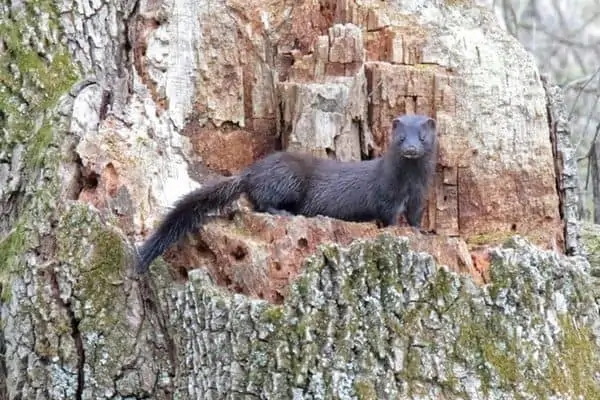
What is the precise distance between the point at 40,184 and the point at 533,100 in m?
2.37

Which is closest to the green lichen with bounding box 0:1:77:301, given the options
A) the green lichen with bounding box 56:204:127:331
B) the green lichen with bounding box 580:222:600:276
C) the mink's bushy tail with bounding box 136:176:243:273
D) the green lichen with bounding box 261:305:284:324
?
the green lichen with bounding box 56:204:127:331

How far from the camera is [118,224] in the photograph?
15.4 ft

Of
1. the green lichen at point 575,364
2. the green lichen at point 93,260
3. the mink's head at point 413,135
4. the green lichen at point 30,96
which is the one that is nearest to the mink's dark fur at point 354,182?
the mink's head at point 413,135

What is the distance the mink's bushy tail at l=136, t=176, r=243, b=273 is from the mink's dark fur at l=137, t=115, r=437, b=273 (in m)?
0.10

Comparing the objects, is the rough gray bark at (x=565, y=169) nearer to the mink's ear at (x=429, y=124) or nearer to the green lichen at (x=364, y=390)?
the mink's ear at (x=429, y=124)

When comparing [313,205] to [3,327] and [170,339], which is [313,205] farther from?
[3,327]

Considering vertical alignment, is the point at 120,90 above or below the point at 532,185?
above

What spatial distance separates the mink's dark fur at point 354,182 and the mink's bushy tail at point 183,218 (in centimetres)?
10

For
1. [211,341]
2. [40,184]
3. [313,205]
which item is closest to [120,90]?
[40,184]

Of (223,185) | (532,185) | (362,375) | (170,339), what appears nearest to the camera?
(362,375)

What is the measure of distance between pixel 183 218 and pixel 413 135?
1.21 m

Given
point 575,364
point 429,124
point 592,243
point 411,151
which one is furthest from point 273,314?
point 592,243

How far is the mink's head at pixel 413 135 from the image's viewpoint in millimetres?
5094

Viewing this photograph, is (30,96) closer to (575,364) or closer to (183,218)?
(183,218)
